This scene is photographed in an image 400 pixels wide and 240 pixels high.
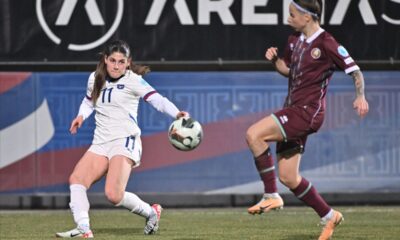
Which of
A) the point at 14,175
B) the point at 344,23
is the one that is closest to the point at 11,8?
the point at 14,175

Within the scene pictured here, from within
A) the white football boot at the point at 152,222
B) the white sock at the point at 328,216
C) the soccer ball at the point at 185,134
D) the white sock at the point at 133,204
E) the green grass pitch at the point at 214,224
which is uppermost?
the soccer ball at the point at 185,134

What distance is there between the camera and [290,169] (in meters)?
10.2

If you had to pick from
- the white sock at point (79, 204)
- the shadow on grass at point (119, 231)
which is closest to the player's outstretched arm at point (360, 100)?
the white sock at point (79, 204)

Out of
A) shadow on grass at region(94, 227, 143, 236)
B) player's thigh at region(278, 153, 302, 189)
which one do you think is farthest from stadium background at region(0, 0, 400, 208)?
player's thigh at region(278, 153, 302, 189)

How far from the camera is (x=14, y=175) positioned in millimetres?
15953

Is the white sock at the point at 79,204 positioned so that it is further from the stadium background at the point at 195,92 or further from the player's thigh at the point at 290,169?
the stadium background at the point at 195,92

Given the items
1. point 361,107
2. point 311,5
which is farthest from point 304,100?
point 311,5

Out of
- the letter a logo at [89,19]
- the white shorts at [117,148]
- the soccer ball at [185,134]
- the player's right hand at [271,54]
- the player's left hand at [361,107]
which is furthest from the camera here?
the letter a logo at [89,19]

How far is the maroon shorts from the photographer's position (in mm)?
10117

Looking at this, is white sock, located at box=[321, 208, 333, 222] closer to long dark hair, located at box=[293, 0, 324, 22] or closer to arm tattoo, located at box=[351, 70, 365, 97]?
arm tattoo, located at box=[351, 70, 365, 97]

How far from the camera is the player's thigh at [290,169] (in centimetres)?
1023

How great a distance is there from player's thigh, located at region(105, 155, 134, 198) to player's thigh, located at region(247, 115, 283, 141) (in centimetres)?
154

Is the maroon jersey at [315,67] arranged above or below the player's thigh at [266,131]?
above

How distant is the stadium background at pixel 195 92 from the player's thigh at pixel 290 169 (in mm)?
5571
